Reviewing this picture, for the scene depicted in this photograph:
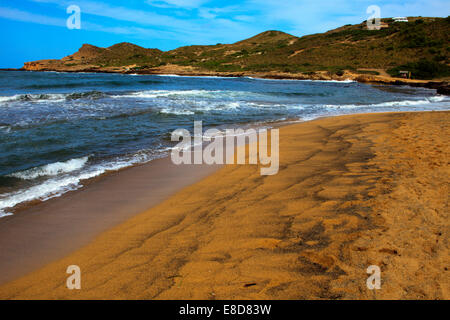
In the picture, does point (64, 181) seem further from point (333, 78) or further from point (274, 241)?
point (333, 78)

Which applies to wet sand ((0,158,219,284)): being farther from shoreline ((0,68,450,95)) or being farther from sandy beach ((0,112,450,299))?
shoreline ((0,68,450,95))

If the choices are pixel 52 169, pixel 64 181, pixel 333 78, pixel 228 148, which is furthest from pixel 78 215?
pixel 333 78

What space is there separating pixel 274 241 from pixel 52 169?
4.38m

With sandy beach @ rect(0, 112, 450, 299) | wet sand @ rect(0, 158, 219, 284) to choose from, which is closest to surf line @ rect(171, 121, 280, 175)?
wet sand @ rect(0, 158, 219, 284)

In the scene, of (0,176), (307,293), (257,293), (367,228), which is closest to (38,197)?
(0,176)

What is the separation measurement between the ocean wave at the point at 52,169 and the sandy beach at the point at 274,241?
1177 mm

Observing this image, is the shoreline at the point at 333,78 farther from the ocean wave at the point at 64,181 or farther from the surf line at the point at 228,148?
the ocean wave at the point at 64,181

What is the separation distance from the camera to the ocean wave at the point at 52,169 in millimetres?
4754

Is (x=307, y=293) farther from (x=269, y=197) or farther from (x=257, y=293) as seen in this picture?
(x=269, y=197)

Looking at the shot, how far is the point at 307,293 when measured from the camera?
1.93 metres

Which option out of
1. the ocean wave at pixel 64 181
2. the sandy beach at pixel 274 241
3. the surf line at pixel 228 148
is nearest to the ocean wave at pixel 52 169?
the ocean wave at pixel 64 181

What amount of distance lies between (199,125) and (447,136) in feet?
22.1

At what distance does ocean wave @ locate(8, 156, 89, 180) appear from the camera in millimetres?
4754
